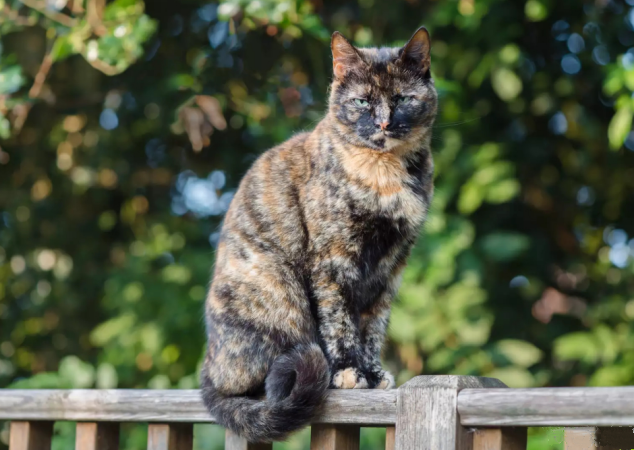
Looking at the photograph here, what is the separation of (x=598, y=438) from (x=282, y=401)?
24.6 inches

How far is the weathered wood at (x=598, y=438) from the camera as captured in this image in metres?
1.28

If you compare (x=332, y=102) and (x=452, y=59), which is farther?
(x=452, y=59)

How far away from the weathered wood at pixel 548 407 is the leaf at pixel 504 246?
6.09 feet

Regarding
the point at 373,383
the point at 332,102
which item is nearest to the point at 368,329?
the point at 373,383

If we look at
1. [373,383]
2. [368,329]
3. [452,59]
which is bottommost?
[373,383]

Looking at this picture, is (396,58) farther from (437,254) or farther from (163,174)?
(163,174)

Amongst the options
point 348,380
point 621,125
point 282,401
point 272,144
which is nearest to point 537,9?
point 621,125

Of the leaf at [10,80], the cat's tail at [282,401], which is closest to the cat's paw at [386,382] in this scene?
the cat's tail at [282,401]

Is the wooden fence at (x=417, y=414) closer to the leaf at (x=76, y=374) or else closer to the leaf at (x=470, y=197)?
the leaf at (x=76, y=374)

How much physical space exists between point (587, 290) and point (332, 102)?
2.17m

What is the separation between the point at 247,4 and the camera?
2.81 metres

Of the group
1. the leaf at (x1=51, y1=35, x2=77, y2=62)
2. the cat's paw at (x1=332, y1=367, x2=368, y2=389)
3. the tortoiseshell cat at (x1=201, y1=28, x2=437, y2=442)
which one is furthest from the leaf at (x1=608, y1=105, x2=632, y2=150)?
the leaf at (x1=51, y1=35, x2=77, y2=62)

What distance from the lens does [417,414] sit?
1.41 meters

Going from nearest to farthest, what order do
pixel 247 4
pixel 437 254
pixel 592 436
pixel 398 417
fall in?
pixel 592 436 → pixel 398 417 → pixel 247 4 → pixel 437 254
